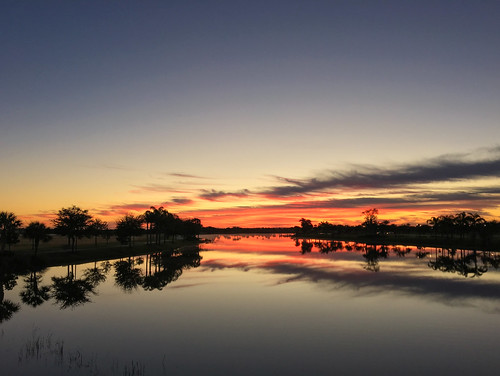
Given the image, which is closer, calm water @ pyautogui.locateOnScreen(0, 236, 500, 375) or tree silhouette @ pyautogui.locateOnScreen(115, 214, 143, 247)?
calm water @ pyautogui.locateOnScreen(0, 236, 500, 375)

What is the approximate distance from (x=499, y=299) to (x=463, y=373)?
18.8 meters

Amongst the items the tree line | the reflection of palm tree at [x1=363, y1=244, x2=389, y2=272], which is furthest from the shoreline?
the reflection of palm tree at [x1=363, y1=244, x2=389, y2=272]

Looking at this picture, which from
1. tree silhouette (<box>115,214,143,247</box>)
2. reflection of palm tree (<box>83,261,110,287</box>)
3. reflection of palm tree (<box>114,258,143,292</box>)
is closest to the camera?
reflection of palm tree (<box>114,258,143,292</box>)

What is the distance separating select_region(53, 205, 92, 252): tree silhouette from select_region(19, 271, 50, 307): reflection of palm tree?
28200mm

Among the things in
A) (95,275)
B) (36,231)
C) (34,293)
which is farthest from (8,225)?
(34,293)

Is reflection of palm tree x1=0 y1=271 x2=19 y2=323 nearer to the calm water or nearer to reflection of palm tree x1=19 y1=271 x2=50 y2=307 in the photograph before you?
the calm water

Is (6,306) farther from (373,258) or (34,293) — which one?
(373,258)

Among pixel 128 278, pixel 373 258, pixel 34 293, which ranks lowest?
pixel 373 258

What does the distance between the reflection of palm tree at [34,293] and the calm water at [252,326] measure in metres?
0.11

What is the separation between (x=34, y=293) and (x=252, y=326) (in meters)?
23.2

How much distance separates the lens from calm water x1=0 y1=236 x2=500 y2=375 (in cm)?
1661

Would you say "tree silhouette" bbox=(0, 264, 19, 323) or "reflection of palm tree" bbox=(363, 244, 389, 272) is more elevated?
"tree silhouette" bbox=(0, 264, 19, 323)

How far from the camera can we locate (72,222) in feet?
227

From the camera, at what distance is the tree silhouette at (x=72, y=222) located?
68.8 m
